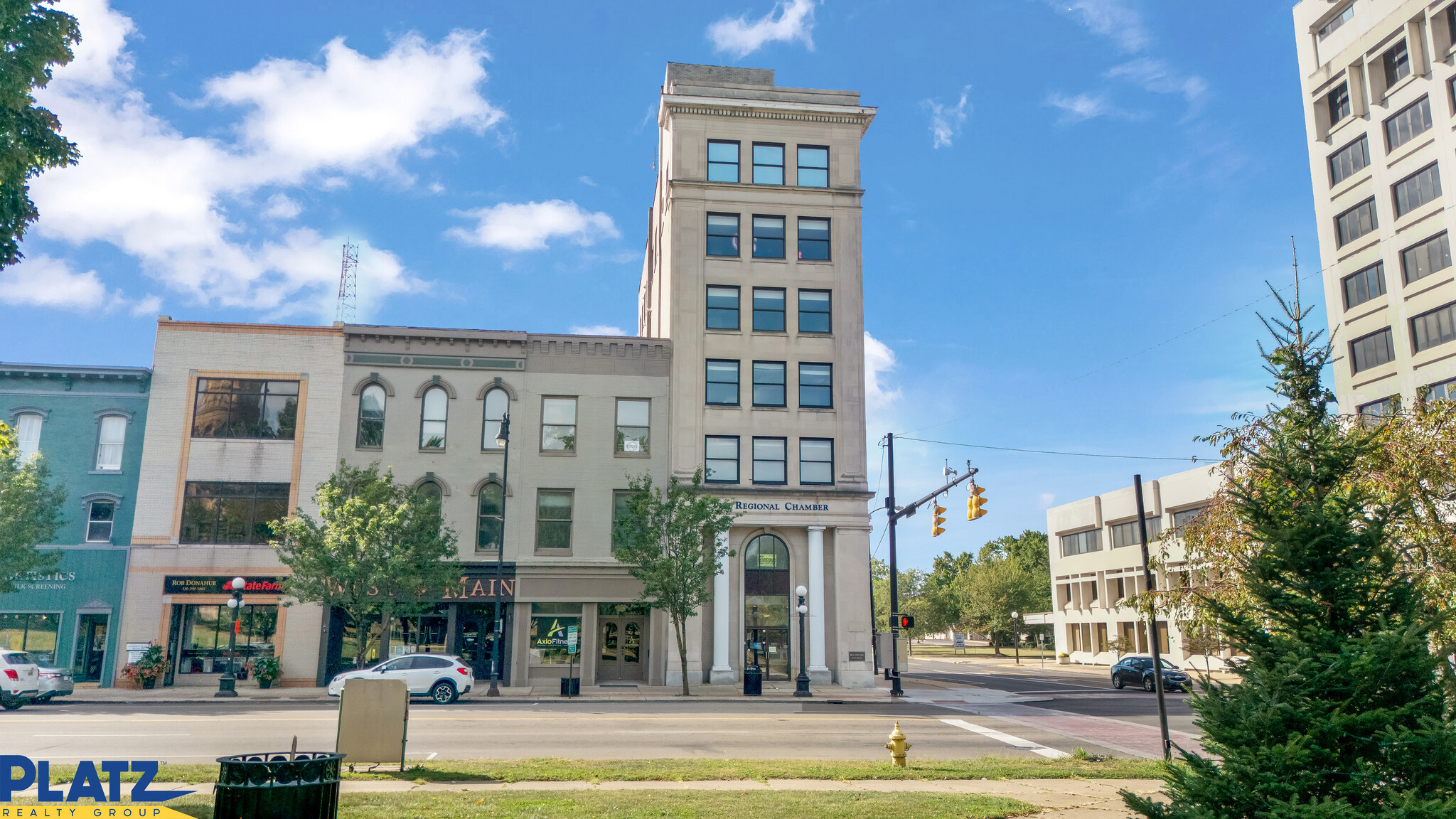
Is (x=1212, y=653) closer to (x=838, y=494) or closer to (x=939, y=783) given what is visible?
(x=838, y=494)

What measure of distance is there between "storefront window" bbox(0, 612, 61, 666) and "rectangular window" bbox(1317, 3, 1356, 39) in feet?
207

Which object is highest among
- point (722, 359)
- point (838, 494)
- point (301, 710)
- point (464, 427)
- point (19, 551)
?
point (722, 359)

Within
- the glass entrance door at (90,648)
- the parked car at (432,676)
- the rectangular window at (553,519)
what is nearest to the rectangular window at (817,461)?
the rectangular window at (553,519)

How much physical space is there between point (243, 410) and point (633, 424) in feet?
48.9

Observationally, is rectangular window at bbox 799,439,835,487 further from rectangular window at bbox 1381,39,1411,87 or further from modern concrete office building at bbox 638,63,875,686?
rectangular window at bbox 1381,39,1411,87

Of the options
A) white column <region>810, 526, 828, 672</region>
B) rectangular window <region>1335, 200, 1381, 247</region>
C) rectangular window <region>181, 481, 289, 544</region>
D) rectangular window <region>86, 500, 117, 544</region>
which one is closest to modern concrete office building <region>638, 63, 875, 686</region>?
white column <region>810, 526, 828, 672</region>

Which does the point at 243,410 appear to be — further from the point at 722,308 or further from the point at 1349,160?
the point at 1349,160

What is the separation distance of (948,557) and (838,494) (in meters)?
98.4

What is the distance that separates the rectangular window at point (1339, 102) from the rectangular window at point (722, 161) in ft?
104

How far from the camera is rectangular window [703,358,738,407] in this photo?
38.9 metres

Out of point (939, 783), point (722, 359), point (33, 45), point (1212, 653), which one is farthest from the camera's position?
point (1212, 653)

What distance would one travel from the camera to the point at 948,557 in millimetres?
131625

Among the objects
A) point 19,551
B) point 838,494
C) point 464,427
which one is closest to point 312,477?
point 464,427

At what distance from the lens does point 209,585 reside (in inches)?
1385
